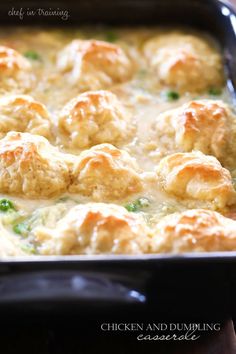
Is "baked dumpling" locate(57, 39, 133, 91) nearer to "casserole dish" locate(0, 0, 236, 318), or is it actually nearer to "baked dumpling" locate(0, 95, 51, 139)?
"baked dumpling" locate(0, 95, 51, 139)

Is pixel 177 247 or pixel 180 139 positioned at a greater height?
pixel 180 139

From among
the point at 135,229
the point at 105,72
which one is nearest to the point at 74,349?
the point at 135,229

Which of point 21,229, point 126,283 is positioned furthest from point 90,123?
point 126,283

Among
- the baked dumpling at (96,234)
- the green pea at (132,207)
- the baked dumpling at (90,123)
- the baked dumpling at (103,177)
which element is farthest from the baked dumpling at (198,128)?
the baked dumpling at (96,234)

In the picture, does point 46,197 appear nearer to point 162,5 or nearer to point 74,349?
Answer: point 74,349

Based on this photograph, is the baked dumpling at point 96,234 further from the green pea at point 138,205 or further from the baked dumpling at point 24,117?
the baked dumpling at point 24,117

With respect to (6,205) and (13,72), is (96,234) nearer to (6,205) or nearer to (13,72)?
(6,205)

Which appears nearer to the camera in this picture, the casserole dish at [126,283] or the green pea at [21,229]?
the casserole dish at [126,283]
